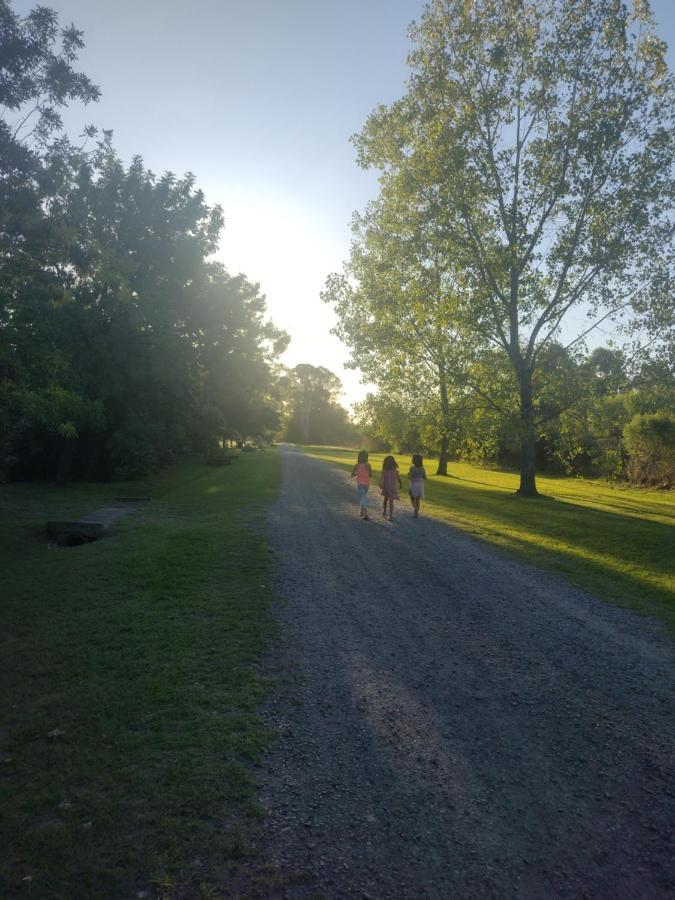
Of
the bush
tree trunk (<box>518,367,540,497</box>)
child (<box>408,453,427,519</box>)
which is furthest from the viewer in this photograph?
the bush

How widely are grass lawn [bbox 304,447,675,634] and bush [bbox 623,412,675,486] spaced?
505cm

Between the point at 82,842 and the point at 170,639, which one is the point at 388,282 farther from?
the point at 82,842

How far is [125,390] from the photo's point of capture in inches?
972

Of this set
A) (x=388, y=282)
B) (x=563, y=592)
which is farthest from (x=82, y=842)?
(x=388, y=282)

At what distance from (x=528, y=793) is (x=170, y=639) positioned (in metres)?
4.30

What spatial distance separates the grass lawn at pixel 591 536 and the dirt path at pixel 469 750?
5.12 feet

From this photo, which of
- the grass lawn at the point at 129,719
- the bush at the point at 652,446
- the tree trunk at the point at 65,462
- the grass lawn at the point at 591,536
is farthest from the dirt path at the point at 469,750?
the bush at the point at 652,446

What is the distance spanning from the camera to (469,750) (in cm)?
430

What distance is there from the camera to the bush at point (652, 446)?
93.9 feet

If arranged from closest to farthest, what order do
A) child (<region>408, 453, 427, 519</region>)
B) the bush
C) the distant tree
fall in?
child (<region>408, 453, 427, 519</region>)
the bush
the distant tree

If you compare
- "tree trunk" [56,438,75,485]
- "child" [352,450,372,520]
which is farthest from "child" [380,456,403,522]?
"tree trunk" [56,438,75,485]

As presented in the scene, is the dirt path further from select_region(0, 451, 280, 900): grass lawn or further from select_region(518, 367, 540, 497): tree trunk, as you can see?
select_region(518, 367, 540, 497): tree trunk

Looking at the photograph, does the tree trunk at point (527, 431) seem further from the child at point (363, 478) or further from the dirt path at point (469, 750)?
the dirt path at point (469, 750)

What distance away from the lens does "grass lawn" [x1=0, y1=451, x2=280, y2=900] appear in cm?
313
